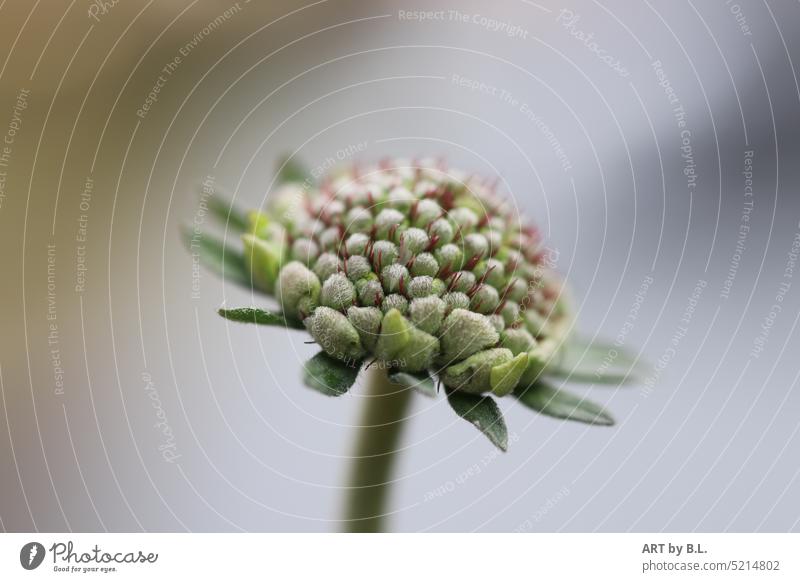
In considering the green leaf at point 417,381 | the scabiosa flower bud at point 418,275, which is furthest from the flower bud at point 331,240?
the green leaf at point 417,381

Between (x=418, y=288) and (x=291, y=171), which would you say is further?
(x=291, y=171)

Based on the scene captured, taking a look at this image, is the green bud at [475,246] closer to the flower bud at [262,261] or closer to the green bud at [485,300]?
the green bud at [485,300]

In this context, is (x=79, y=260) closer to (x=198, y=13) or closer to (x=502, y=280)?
(x=198, y=13)

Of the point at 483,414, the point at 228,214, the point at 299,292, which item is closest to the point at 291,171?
the point at 228,214

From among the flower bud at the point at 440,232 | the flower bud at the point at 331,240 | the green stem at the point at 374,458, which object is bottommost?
the green stem at the point at 374,458

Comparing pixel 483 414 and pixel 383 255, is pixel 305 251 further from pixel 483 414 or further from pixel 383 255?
pixel 483 414

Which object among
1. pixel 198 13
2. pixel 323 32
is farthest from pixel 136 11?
pixel 323 32
